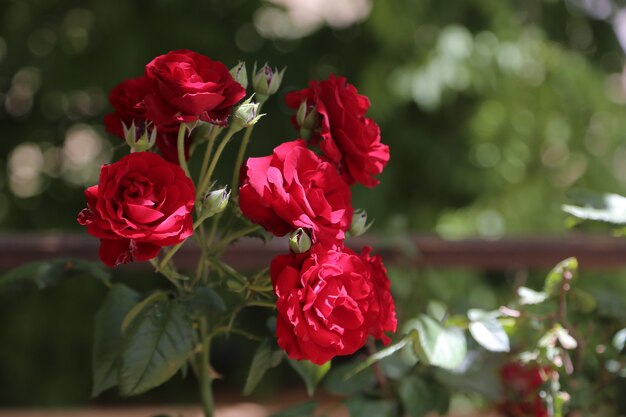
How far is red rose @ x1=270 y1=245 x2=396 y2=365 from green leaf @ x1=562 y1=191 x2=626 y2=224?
32cm

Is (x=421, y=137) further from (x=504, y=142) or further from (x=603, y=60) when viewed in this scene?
(x=603, y=60)

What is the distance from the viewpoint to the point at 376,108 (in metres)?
2.90

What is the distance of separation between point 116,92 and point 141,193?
161mm

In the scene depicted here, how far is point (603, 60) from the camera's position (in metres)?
3.50

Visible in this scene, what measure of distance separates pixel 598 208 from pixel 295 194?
420 millimetres

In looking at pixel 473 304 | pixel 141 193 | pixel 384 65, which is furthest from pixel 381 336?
pixel 384 65

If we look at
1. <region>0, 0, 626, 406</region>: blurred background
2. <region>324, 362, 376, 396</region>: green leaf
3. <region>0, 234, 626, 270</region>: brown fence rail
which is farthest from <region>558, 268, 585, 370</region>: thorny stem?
<region>0, 0, 626, 406</region>: blurred background

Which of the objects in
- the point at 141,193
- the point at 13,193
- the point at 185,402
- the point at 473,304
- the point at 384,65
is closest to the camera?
the point at 141,193

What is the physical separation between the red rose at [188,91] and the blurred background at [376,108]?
2.26 m

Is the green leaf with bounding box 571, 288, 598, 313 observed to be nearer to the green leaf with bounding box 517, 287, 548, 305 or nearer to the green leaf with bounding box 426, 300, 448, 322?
the green leaf with bounding box 517, 287, 548, 305

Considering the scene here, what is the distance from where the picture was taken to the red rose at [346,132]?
2.33ft

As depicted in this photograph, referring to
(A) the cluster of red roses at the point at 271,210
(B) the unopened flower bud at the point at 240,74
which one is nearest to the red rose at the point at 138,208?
(A) the cluster of red roses at the point at 271,210

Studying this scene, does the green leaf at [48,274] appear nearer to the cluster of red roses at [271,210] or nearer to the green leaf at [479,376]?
the cluster of red roses at [271,210]

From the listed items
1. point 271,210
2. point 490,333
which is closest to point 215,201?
point 271,210
